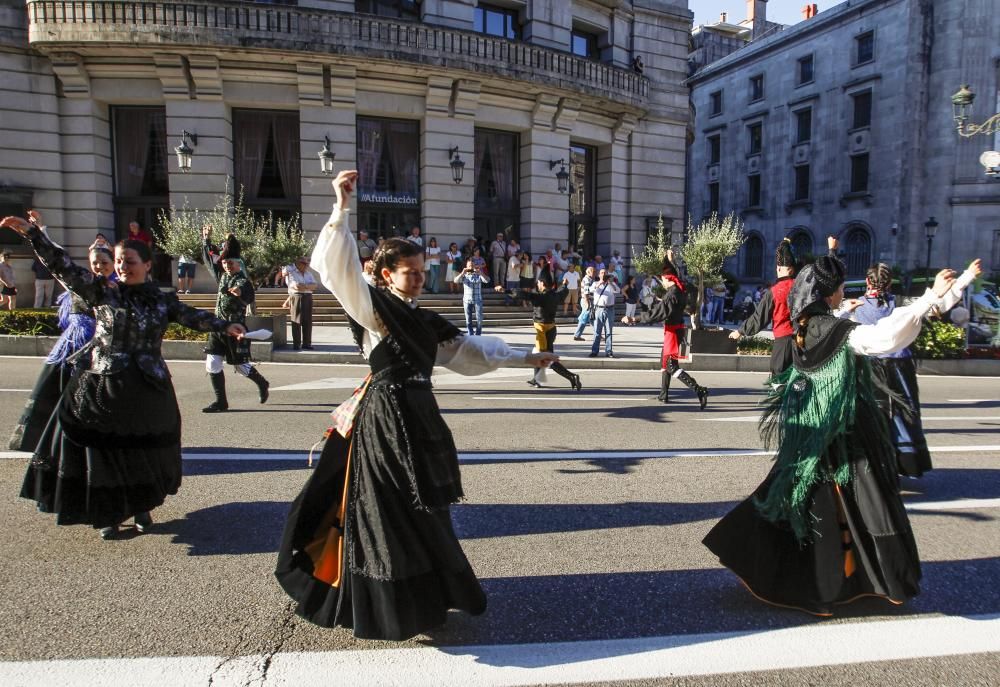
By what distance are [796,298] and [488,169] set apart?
21.0 metres

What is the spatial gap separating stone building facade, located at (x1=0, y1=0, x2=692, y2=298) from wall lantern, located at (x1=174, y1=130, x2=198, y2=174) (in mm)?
254

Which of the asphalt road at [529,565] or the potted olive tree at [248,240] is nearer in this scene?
the asphalt road at [529,565]

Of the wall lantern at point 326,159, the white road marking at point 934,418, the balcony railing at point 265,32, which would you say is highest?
the balcony railing at point 265,32

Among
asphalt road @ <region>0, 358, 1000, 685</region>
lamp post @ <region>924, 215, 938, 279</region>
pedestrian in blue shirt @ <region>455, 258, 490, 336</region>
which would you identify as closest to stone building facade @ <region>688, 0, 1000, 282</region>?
lamp post @ <region>924, 215, 938, 279</region>

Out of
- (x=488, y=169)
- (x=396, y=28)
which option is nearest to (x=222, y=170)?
(x=396, y=28)

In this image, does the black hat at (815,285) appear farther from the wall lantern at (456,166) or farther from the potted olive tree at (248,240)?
the wall lantern at (456,166)

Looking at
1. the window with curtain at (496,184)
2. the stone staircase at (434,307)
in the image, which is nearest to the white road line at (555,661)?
the stone staircase at (434,307)

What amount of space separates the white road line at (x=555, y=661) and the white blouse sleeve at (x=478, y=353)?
4.25ft

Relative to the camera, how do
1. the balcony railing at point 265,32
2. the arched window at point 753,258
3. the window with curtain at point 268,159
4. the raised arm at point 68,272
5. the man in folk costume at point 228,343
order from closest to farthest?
the raised arm at point 68,272 → the man in folk costume at point 228,343 → the balcony railing at point 265,32 → the window with curtain at point 268,159 → the arched window at point 753,258

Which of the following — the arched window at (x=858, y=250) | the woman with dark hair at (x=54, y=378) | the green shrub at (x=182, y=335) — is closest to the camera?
the woman with dark hair at (x=54, y=378)

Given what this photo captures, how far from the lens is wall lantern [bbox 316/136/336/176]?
20047 millimetres

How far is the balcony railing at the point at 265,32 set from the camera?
61.0ft

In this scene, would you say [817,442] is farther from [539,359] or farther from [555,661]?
[555,661]

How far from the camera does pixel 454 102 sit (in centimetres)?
2181
